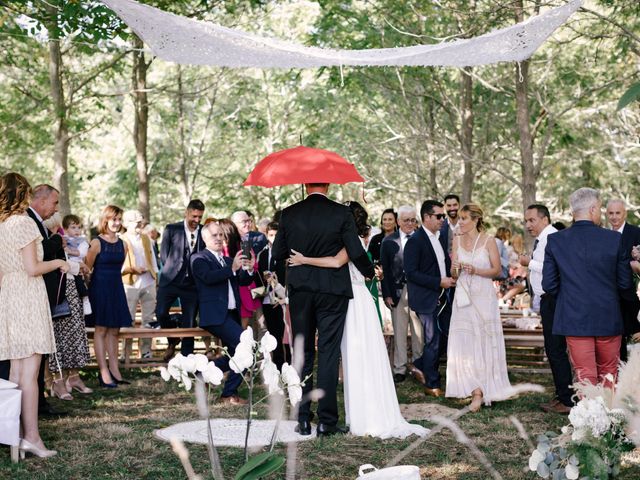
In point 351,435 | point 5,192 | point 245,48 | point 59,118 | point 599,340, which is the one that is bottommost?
point 351,435

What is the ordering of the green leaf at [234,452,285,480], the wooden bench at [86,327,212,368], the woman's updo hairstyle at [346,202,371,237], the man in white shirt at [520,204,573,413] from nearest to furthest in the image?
the green leaf at [234,452,285,480], the man in white shirt at [520,204,573,413], the woman's updo hairstyle at [346,202,371,237], the wooden bench at [86,327,212,368]

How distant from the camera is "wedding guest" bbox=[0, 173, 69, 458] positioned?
5.76 m

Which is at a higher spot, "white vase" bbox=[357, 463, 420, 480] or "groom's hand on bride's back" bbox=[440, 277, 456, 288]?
"groom's hand on bride's back" bbox=[440, 277, 456, 288]

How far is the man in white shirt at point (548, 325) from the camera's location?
24.6 ft

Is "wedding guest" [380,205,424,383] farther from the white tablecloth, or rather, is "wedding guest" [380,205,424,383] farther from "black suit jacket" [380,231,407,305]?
the white tablecloth

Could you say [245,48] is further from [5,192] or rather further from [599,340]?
[599,340]

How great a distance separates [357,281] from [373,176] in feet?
60.5

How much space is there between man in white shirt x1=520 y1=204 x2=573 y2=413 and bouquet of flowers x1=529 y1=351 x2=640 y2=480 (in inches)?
159

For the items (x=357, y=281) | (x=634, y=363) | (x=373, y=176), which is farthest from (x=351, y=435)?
(x=373, y=176)

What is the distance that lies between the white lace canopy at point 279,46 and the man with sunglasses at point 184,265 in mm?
3590

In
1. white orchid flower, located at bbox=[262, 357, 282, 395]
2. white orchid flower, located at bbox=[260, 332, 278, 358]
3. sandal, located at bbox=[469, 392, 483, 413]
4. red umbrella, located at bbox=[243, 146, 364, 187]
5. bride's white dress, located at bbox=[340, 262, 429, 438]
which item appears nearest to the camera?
white orchid flower, located at bbox=[262, 357, 282, 395]

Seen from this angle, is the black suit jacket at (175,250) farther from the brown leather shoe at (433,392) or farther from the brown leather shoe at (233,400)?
the brown leather shoe at (433,392)

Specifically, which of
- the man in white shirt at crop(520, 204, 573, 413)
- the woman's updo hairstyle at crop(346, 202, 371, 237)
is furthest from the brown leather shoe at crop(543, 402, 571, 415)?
the woman's updo hairstyle at crop(346, 202, 371, 237)

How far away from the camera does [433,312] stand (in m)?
8.66
